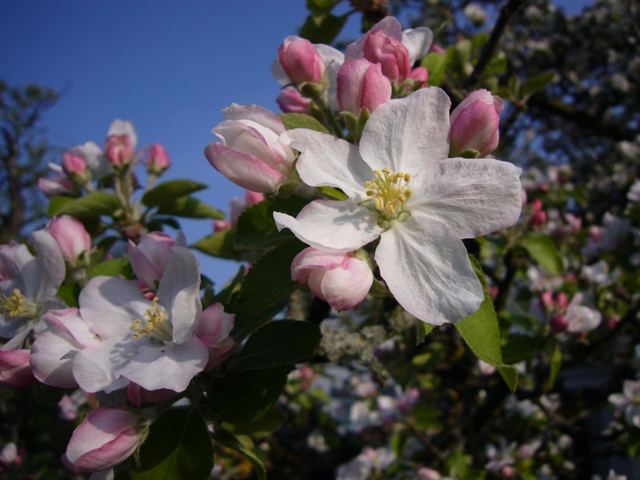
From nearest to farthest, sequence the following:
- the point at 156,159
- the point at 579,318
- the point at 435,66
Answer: the point at 435,66
the point at 156,159
the point at 579,318

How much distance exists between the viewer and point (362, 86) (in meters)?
0.90

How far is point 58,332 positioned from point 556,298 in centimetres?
201

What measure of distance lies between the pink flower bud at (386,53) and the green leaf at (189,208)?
32.2 inches

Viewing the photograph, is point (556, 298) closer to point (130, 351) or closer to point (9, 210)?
point (130, 351)

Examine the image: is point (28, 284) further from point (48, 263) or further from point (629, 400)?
point (629, 400)

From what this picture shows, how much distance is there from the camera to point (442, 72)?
1.45 meters

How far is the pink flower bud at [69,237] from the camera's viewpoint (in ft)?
3.91

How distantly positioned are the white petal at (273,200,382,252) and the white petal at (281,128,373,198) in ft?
0.10

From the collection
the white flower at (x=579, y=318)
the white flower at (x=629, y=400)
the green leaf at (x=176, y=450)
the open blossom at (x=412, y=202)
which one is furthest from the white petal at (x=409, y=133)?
the white flower at (x=579, y=318)

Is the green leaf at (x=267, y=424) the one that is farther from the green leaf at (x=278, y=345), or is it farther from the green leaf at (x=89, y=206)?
the green leaf at (x=89, y=206)

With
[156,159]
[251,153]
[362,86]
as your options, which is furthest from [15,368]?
[156,159]

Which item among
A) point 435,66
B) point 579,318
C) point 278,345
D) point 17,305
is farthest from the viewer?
point 579,318

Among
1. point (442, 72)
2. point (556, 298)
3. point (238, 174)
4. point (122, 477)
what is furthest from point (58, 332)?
point (556, 298)

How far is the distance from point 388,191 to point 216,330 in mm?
354
